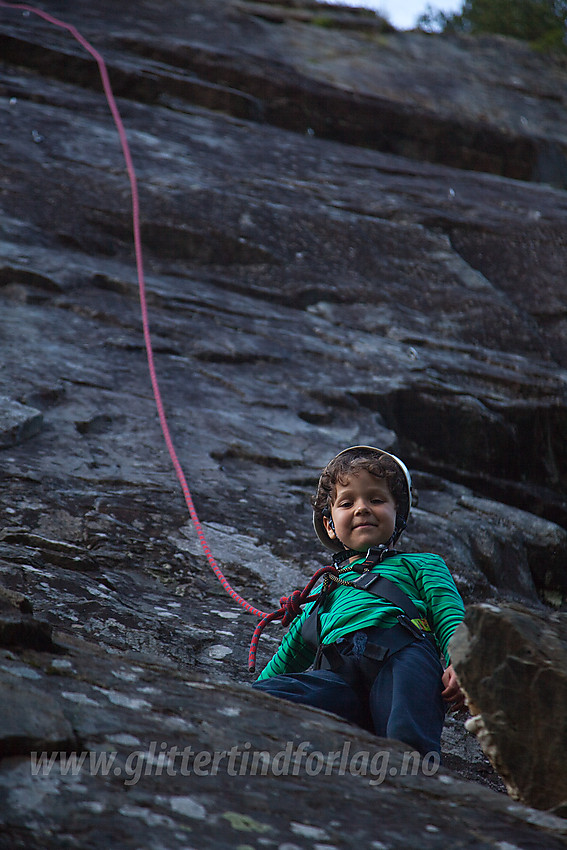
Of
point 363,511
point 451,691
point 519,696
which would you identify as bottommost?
point 451,691

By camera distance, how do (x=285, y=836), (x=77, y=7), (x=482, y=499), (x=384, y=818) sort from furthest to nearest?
(x=77, y=7), (x=482, y=499), (x=384, y=818), (x=285, y=836)

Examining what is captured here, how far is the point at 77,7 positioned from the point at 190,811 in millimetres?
13113

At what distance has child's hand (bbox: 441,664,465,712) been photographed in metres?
2.95

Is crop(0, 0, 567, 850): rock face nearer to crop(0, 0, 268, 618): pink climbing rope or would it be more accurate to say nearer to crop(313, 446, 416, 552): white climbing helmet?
crop(0, 0, 268, 618): pink climbing rope

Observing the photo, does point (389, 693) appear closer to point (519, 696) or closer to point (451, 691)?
point (451, 691)

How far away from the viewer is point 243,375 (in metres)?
7.12

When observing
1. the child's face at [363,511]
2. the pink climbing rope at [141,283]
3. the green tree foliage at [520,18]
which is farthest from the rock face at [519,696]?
the green tree foliage at [520,18]

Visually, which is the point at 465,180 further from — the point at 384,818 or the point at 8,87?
the point at 384,818

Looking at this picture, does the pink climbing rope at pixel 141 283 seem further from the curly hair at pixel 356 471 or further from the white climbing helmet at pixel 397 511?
the curly hair at pixel 356 471

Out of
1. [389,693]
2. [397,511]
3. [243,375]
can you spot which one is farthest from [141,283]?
[389,693]

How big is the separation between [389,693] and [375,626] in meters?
0.31

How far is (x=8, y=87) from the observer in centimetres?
1004

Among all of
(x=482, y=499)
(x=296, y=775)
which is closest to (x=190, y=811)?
(x=296, y=775)

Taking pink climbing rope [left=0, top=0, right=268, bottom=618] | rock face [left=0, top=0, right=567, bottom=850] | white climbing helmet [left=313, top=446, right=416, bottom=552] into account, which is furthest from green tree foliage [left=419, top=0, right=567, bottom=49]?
white climbing helmet [left=313, top=446, right=416, bottom=552]
